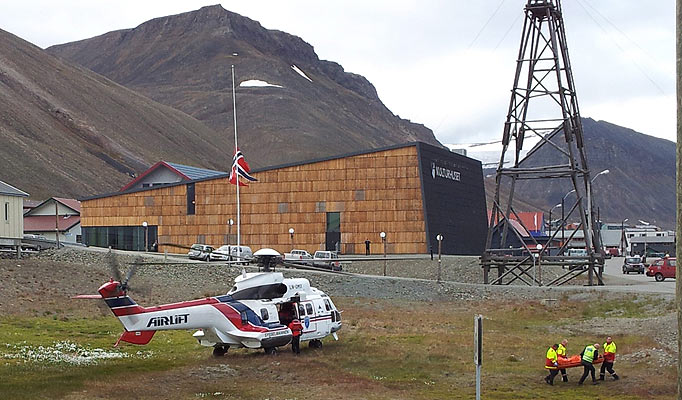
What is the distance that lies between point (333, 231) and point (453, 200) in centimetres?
1160

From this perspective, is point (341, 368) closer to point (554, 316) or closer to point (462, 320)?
point (462, 320)

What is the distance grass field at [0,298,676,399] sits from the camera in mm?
25641

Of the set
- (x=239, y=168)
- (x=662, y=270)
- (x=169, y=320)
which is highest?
(x=239, y=168)

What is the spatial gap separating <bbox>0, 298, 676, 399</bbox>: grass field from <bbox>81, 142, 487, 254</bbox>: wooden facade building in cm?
3544

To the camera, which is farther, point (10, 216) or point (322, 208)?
point (322, 208)

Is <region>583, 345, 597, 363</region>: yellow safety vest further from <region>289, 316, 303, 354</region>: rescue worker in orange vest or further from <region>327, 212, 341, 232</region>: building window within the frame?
Answer: <region>327, 212, 341, 232</region>: building window

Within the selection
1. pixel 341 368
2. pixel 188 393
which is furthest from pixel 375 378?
pixel 188 393

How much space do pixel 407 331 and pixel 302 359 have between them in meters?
9.24

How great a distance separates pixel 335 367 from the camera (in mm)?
30438

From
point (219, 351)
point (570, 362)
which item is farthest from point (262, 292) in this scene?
point (570, 362)

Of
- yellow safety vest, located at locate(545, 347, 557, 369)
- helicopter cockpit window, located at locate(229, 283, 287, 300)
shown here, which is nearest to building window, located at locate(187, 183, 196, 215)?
helicopter cockpit window, located at locate(229, 283, 287, 300)

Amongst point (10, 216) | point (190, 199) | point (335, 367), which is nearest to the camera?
point (335, 367)

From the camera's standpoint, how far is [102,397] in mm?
23703

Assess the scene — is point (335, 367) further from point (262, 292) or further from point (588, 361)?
point (588, 361)
